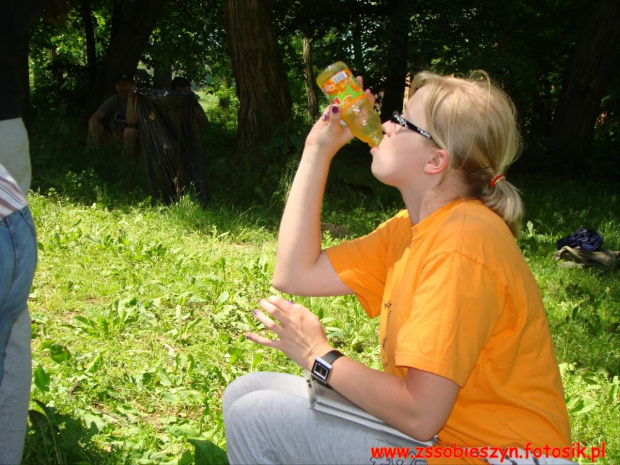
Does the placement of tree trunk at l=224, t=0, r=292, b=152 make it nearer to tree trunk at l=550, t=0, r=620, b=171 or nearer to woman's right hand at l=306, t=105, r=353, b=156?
woman's right hand at l=306, t=105, r=353, b=156

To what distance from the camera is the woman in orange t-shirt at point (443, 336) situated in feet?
5.12

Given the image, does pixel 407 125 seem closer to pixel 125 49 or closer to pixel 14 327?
pixel 14 327

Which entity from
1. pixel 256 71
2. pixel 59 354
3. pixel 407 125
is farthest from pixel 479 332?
pixel 256 71

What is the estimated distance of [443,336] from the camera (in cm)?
153

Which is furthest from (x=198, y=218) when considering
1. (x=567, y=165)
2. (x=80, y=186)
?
(x=567, y=165)

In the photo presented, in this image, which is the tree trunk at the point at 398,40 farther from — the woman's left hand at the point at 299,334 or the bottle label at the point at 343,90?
the woman's left hand at the point at 299,334

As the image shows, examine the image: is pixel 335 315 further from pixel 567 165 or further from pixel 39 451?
pixel 567 165

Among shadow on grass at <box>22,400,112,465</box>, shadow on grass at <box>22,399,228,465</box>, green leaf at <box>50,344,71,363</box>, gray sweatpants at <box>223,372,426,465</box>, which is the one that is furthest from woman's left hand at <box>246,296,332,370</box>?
green leaf at <box>50,344,71,363</box>

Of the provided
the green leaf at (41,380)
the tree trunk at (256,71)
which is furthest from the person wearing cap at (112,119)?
the green leaf at (41,380)

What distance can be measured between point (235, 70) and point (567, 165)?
6837 millimetres

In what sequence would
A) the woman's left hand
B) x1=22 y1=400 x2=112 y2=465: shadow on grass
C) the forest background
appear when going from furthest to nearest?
the forest background < x1=22 y1=400 x2=112 y2=465: shadow on grass < the woman's left hand

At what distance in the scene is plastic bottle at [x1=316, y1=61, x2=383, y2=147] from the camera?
2.21 metres

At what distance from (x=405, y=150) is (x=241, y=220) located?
4.37 m

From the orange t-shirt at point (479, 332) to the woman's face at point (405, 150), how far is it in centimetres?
18
